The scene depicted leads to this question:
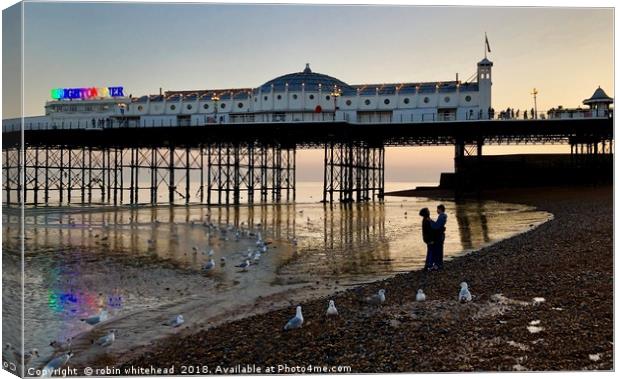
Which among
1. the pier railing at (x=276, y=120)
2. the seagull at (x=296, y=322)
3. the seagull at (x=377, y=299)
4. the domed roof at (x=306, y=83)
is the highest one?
the domed roof at (x=306, y=83)

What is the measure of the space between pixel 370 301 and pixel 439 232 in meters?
3.41

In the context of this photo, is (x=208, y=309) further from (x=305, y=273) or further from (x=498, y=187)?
(x=498, y=187)

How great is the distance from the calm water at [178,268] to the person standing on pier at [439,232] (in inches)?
60.2

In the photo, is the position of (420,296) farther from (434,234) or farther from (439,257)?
(439,257)

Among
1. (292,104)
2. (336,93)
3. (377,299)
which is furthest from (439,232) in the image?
(292,104)

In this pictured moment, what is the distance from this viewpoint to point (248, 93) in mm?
55844

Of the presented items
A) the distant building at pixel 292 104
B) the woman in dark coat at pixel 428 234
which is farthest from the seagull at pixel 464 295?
the distant building at pixel 292 104

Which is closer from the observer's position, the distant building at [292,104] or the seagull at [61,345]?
the seagull at [61,345]

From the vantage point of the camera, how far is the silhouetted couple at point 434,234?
14164mm

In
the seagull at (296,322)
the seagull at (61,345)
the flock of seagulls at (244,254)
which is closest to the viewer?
the seagull at (296,322)

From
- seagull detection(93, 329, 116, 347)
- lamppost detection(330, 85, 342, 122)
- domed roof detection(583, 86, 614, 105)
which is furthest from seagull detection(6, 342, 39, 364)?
lamppost detection(330, 85, 342, 122)

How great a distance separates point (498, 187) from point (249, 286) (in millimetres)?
45895

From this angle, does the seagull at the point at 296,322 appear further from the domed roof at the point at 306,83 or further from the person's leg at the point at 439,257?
the domed roof at the point at 306,83

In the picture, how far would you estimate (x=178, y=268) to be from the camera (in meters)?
17.8
